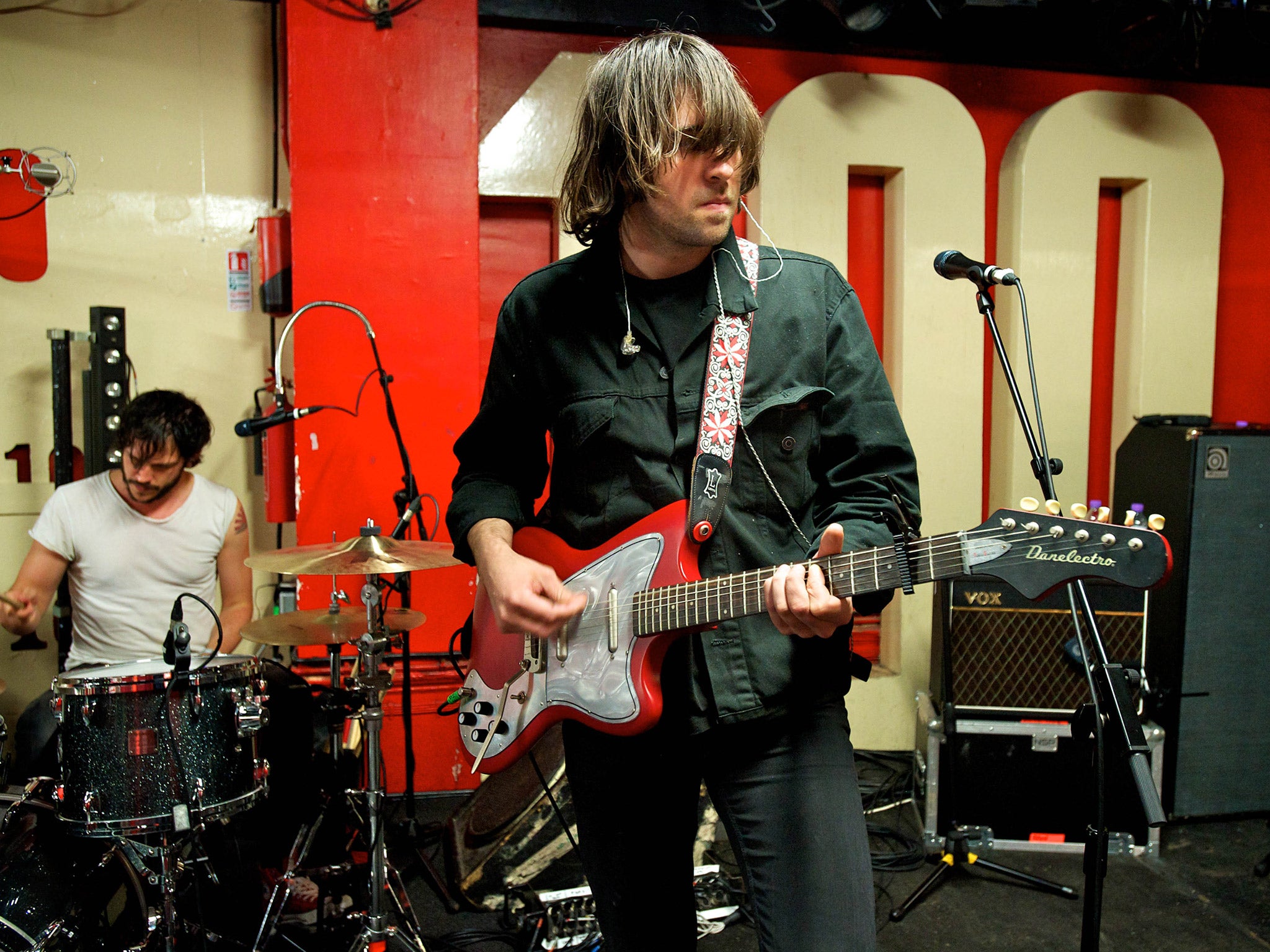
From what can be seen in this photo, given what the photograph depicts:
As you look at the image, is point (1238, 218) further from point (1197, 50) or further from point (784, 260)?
point (784, 260)

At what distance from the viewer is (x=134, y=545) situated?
3277 mm

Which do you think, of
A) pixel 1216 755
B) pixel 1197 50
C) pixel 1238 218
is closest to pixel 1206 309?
pixel 1238 218

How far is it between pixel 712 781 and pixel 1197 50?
4047mm

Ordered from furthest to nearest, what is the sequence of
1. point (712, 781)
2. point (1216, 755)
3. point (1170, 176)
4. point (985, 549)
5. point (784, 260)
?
point (1170, 176) < point (1216, 755) < point (784, 260) < point (712, 781) < point (985, 549)

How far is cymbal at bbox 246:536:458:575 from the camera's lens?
2.45m

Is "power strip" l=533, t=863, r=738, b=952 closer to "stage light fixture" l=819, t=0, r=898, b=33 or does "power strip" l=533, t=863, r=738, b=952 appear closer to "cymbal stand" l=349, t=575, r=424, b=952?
"cymbal stand" l=349, t=575, r=424, b=952

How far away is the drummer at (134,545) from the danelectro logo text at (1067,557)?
2895mm

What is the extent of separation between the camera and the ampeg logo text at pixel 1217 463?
3.43 m

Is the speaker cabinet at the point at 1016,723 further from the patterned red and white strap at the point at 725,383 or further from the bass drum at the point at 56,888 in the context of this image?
the bass drum at the point at 56,888

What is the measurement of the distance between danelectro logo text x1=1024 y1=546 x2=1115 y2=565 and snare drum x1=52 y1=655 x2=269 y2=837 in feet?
6.40

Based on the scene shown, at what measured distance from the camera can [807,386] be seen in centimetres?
145

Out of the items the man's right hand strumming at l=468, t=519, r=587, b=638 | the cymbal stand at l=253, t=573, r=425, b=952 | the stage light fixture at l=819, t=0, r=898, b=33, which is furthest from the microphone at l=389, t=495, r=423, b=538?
the stage light fixture at l=819, t=0, r=898, b=33

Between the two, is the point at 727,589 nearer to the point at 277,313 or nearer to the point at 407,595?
the point at 407,595

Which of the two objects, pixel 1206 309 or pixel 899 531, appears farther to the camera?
pixel 1206 309
